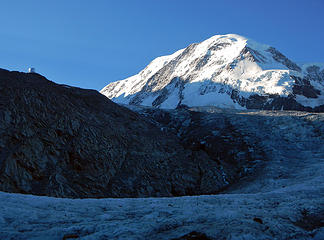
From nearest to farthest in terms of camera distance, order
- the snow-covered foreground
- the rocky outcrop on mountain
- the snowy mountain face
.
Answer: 1. the snow-covered foreground
2. the rocky outcrop on mountain
3. the snowy mountain face

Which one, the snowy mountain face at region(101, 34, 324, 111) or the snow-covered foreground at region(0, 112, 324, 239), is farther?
the snowy mountain face at region(101, 34, 324, 111)

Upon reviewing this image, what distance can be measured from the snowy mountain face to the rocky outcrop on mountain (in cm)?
4657

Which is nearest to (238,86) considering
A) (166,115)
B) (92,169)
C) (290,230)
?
(166,115)

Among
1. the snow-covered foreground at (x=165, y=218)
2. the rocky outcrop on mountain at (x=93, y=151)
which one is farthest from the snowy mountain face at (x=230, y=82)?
the snow-covered foreground at (x=165, y=218)

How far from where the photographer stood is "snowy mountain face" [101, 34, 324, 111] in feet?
→ 255

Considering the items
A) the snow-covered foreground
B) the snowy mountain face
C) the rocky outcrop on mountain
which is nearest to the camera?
the snow-covered foreground

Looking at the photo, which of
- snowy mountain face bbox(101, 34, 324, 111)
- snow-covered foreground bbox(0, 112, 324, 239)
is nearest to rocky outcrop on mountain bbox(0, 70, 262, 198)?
snow-covered foreground bbox(0, 112, 324, 239)

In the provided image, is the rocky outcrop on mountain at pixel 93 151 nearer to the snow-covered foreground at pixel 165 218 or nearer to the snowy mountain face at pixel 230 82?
the snow-covered foreground at pixel 165 218

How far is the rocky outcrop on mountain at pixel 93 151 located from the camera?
19.0 m

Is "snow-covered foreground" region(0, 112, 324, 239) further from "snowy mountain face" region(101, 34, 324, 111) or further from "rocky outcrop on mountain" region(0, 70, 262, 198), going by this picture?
"snowy mountain face" region(101, 34, 324, 111)

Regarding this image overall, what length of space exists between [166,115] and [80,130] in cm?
1670

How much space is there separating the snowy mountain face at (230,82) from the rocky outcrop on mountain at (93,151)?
46566mm

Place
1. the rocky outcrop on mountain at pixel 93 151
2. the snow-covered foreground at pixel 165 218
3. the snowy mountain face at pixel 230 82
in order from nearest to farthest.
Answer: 1. the snow-covered foreground at pixel 165 218
2. the rocky outcrop on mountain at pixel 93 151
3. the snowy mountain face at pixel 230 82

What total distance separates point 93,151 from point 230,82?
226 ft
